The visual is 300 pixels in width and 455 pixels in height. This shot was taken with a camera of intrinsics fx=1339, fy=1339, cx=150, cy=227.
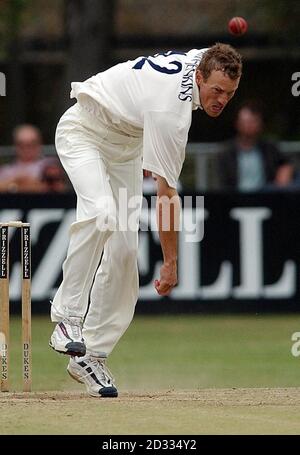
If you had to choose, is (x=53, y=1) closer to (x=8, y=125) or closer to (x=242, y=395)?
(x=8, y=125)

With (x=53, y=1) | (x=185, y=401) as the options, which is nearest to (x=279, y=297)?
(x=185, y=401)

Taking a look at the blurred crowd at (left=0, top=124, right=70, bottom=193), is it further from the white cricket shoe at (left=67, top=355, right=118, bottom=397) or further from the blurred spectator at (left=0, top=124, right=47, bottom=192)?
the white cricket shoe at (left=67, top=355, right=118, bottom=397)

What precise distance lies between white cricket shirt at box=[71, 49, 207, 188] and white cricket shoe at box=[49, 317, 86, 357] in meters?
0.92

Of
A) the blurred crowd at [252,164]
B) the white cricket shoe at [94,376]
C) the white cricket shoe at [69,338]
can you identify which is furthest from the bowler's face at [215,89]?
the blurred crowd at [252,164]

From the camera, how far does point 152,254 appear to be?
12.7 metres

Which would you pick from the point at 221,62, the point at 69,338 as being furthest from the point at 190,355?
the point at 221,62

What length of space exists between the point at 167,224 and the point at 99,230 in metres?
0.37

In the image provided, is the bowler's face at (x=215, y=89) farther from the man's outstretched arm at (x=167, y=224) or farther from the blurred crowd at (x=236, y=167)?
the blurred crowd at (x=236, y=167)

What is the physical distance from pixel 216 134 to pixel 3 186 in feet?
15.1

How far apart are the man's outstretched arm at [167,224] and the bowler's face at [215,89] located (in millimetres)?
481

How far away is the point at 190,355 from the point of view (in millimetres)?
10914

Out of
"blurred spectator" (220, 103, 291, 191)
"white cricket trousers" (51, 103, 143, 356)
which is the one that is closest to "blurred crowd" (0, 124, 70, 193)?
"blurred spectator" (220, 103, 291, 191)

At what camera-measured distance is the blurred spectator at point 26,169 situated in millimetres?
13062

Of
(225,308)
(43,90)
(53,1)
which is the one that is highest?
(53,1)
